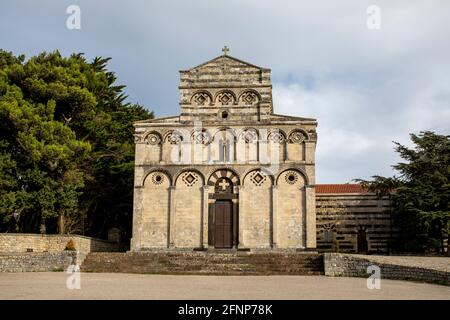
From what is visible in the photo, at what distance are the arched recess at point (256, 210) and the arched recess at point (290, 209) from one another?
1.48ft

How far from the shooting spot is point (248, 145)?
3055 cm

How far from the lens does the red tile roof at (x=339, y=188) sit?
37938 mm

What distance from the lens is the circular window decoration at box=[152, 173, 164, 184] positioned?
99.6ft

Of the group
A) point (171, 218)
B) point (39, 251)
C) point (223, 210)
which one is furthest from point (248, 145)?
point (39, 251)

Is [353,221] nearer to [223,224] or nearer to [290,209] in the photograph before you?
[290,209]

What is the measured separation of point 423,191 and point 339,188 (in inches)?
390

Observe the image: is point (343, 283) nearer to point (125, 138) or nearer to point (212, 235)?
point (212, 235)

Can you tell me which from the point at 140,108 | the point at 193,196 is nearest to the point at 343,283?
the point at 193,196

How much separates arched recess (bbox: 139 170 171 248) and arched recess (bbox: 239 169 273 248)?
4.27 meters

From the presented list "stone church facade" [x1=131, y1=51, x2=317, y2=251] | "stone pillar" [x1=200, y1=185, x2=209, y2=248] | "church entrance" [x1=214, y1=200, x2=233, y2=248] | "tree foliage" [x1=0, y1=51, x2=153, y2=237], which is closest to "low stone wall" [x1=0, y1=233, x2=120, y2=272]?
"tree foliage" [x1=0, y1=51, x2=153, y2=237]

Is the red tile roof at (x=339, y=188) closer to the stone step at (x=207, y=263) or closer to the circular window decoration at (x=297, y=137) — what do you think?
the circular window decoration at (x=297, y=137)

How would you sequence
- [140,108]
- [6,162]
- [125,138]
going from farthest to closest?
1. [140,108]
2. [125,138]
3. [6,162]

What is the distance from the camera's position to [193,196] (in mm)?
30078
